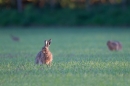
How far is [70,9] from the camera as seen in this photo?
151 feet

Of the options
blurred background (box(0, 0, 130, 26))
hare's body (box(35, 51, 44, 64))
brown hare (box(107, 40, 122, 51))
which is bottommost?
hare's body (box(35, 51, 44, 64))

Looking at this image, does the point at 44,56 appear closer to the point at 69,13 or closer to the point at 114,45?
the point at 114,45

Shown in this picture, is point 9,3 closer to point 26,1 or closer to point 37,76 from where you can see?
point 26,1

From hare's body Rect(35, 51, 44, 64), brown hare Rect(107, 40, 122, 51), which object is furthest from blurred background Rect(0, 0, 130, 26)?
hare's body Rect(35, 51, 44, 64)

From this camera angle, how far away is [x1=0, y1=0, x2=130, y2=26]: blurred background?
43.8 m

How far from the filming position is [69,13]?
45.3 metres

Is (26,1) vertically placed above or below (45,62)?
above

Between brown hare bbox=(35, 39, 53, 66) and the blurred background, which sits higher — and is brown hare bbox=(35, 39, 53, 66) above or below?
below

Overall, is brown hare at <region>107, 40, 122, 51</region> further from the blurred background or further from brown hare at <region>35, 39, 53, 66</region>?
the blurred background

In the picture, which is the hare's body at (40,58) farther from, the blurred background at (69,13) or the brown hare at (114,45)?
the blurred background at (69,13)

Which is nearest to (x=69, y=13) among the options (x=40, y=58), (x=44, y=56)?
(x=40, y=58)

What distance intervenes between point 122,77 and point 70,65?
276 cm

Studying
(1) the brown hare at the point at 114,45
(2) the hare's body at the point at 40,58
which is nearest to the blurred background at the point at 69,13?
(1) the brown hare at the point at 114,45

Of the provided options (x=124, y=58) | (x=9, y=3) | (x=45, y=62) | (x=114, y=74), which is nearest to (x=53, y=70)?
(x=45, y=62)
